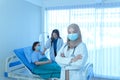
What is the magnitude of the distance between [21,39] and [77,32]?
6.73ft

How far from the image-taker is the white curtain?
425cm

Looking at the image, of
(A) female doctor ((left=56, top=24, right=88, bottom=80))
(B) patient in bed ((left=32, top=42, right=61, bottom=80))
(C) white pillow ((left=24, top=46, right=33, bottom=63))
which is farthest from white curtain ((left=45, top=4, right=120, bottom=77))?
(A) female doctor ((left=56, top=24, right=88, bottom=80))

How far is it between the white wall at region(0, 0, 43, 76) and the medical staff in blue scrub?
0.68m

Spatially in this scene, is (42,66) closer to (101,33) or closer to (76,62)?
(76,62)

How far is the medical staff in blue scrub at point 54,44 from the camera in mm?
3955

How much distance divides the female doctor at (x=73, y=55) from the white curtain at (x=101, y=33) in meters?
2.01

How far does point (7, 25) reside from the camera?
370cm

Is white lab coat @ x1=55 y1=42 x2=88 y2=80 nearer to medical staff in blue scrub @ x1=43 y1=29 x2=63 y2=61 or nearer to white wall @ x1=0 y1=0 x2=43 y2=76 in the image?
medical staff in blue scrub @ x1=43 y1=29 x2=63 y2=61

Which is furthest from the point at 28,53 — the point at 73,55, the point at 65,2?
the point at 65,2

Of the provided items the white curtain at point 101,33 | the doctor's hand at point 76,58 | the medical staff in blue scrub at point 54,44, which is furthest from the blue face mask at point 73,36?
the white curtain at point 101,33

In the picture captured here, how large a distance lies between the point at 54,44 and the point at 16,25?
959 mm

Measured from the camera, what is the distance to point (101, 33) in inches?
172

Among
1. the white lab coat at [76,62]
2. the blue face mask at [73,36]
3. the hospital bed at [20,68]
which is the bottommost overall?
the hospital bed at [20,68]

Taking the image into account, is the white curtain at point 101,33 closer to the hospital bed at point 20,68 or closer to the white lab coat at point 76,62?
the hospital bed at point 20,68
